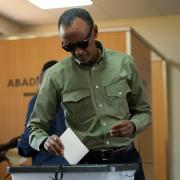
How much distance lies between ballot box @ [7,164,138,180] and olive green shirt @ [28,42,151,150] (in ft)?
0.62

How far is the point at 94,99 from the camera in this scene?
173 centimetres

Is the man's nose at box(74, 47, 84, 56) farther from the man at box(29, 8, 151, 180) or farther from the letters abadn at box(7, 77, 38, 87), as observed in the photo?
the letters abadn at box(7, 77, 38, 87)

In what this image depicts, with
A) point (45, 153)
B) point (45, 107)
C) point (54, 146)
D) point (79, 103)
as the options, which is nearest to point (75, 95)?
point (79, 103)

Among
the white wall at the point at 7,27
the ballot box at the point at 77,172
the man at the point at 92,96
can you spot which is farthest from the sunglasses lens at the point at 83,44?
the white wall at the point at 7,27

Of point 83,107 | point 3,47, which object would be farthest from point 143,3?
point 83,107

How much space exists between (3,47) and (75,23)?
2.63 metres

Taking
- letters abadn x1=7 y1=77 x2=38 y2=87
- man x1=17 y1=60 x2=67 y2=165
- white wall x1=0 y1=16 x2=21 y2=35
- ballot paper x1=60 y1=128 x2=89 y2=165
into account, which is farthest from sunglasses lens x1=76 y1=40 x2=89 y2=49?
white wall x1=0 y1=16 x2=21 y2=35

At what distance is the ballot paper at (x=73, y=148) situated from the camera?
1573 millimetres

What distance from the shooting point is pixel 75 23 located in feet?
5.44

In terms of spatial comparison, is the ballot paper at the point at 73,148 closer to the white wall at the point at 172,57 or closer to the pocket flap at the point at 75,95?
the pocket flap at the point at 75,95

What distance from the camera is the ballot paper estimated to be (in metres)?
1.57

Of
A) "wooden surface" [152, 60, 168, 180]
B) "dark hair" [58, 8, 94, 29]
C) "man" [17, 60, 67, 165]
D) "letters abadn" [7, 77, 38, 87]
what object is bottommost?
"wooden surface" [152, 60, 168, 180]

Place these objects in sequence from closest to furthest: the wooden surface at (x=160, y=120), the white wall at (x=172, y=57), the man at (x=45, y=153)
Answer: the man at (x=45, y=153), the wooden surface at (x=160, y=120), the white wall at (x=172, y=57)

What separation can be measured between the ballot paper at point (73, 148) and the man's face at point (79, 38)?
1.00 feet
